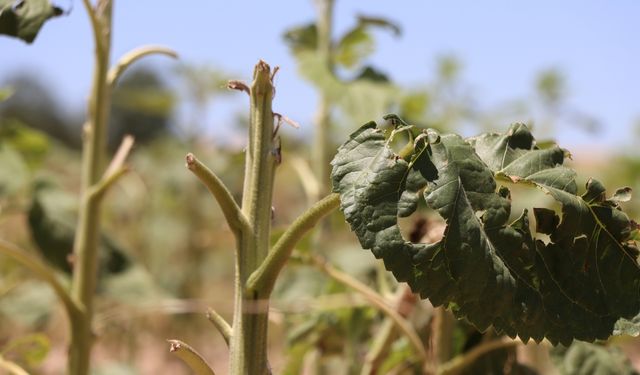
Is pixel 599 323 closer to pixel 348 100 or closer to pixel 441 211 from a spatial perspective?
pixel 441 211

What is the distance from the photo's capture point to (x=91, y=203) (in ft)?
3.83

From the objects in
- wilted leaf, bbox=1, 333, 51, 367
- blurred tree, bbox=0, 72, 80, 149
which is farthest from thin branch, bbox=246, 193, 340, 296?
blurred tree, bbox=0, 72, 80, 149

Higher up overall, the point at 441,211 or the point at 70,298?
the point at 70,298

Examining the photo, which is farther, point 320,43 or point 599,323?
point 320,43

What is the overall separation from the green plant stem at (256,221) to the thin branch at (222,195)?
0.03 feet

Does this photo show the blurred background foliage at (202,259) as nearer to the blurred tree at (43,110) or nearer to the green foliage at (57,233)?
the green foliage at (57,233)

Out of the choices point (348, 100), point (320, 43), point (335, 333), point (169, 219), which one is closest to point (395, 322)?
point (335, 333)

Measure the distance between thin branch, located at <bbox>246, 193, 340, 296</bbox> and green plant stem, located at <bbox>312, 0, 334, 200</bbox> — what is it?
50.2 inches

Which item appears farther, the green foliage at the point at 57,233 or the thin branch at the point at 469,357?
the green foliage at the point at 57,233

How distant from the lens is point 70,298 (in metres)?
1.11

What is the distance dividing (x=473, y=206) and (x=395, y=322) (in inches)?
17.4

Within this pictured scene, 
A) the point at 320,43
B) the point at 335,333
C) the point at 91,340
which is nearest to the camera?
the point at 91,340

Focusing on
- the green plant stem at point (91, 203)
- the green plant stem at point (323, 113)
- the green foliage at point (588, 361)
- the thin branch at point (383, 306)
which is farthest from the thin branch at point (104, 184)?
the green plant stem at point (323, 113)

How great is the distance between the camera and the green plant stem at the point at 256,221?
2.37 ft
